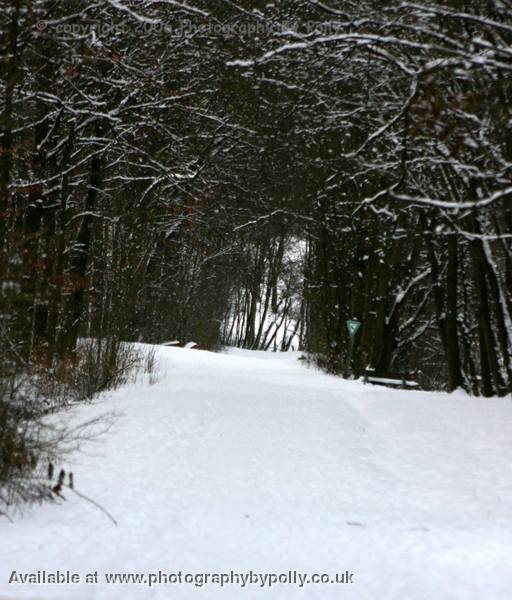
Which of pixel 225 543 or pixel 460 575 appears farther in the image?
pixel 225 543

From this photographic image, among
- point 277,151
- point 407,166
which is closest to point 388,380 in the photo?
point 277,151

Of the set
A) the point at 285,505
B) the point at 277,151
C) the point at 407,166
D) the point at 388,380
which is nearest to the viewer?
the point at 285,505

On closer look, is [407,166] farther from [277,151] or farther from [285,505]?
[285,505]

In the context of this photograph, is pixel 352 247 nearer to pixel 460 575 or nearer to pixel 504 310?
pixel 504 310

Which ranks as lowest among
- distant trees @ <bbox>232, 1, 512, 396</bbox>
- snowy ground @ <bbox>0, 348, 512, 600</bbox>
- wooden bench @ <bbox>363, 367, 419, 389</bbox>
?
snowy ground @ <bbox>0, 348, 512, 600</bbox>

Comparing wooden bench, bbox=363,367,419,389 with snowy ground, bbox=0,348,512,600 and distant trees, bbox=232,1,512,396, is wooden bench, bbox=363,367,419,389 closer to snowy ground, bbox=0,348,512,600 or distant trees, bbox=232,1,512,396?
distant trees, bbox=232,1,512,396

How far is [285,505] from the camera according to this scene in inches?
183

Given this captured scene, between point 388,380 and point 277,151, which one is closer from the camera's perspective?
point 277,151

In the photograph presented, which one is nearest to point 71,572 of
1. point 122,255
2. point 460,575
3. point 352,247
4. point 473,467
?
point 460,575

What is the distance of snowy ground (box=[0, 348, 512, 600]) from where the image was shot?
3.28m

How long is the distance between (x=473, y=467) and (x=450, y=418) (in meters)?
1.84

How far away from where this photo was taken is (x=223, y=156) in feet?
50.2

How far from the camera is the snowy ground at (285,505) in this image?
328 centimetres

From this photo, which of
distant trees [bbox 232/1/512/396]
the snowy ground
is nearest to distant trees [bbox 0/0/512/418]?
distant trees [bbox 232/1/512/396]
